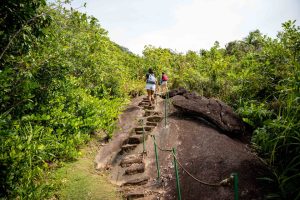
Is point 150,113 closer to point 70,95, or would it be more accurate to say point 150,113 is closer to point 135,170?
point 70,95

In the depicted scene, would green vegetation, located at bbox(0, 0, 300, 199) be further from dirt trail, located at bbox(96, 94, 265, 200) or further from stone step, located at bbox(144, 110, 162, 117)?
stone step, located at bbox(144, 110, 162, 117)

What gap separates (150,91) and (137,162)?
508 centimetres

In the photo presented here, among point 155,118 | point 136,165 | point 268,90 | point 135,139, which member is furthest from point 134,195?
point 268,90

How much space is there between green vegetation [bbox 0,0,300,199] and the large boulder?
440 mm

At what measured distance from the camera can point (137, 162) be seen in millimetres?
7574

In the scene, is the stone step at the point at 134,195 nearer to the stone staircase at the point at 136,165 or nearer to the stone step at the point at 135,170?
the stone staircase at the point at 136,165

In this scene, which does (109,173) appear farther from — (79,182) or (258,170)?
(258,170)

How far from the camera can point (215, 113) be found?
341 inches

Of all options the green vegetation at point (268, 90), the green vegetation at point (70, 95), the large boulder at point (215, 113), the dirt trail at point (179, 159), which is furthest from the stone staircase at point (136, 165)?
the green vegetation at point (268, 90)

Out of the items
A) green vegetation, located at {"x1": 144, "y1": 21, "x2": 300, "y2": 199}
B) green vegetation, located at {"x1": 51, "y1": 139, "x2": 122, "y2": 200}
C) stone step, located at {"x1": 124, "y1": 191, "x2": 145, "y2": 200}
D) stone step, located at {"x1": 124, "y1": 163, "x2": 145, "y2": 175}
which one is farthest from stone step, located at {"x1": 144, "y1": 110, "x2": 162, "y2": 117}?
stone step, located at {"x1": 124, "y1": 191, "x2": 145, "y2": 200}

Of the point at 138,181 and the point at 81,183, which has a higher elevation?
the point at 81,183

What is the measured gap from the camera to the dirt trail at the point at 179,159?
5215mm

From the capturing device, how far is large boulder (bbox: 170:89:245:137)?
26.0 ft

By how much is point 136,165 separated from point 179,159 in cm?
140
